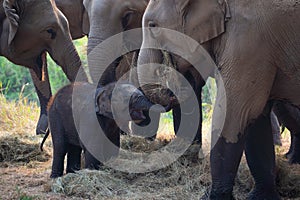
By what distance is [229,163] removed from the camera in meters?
5.08

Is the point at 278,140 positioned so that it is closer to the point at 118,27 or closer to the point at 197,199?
the point at 118,27

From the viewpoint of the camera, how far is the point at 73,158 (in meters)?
6.46

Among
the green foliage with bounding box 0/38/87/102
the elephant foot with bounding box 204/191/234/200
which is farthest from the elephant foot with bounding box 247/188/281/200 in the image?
the green foliage with bounding box 0/38/87/102

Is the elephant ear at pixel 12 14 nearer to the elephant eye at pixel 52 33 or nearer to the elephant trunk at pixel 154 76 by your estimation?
the elephant eye at pixel 52 33

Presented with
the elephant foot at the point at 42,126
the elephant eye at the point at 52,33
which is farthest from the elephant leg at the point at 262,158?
the elephant foot at the point at 42,126

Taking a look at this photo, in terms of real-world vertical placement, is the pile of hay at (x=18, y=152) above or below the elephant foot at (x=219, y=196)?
below

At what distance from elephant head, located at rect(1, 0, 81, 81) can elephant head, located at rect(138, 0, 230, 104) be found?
1486 millimetres

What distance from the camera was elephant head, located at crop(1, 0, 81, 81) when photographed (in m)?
6.67

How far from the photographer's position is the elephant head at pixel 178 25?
510cm

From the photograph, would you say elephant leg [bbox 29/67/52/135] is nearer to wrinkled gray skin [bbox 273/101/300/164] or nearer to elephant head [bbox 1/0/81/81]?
elephant head [bbox 1/0/81/81]

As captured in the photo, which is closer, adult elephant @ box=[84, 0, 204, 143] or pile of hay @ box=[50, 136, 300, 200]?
pile of hay @ box=[50, 136, 300, 200]

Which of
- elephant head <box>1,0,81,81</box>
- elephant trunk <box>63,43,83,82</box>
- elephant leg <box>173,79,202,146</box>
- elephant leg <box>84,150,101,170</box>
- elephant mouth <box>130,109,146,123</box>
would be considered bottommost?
elephant leg <box>84,150,101,170</box>

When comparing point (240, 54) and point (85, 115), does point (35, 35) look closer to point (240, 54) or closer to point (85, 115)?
point (85, 115)

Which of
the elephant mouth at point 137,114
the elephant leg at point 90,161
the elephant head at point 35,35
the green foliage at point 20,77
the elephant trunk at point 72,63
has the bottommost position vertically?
the green foliage at point 20,77
